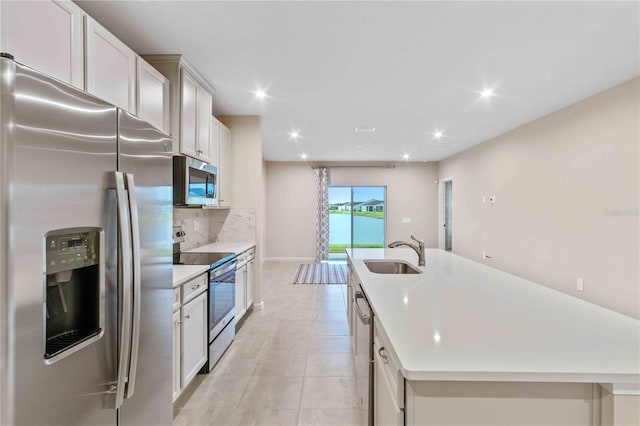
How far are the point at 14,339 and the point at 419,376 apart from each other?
1102 mm

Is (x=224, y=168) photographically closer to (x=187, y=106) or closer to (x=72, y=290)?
(x=187, y=106)

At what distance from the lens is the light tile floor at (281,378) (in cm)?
201

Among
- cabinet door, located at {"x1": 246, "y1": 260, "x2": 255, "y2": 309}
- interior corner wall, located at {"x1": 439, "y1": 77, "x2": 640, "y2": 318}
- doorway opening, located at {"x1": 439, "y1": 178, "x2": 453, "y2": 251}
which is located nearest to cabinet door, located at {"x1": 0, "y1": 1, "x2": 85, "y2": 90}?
cabinet door, located at {"x1": 246, "y1": 260, "x2": 255, "y2": 309}

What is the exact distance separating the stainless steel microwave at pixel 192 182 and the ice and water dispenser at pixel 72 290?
1566mm

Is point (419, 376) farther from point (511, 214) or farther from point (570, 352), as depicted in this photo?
point (511, 214)

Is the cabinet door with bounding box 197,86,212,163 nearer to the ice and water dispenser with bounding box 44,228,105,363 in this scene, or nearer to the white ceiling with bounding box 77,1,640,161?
the white ceiling with bounding box 77,1,640,161

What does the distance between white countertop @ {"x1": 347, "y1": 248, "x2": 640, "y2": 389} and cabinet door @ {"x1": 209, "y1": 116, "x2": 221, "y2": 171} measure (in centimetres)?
225

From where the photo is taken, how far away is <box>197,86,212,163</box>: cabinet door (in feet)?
9.45

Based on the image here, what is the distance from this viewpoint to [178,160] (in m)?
2.57

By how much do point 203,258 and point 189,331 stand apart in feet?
2.68

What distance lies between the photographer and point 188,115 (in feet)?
8.74

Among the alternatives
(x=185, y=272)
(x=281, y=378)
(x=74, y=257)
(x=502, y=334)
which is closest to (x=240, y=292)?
(x=281, y=378)

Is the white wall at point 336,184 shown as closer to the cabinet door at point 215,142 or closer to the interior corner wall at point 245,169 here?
the interior corner wall at point 245,169

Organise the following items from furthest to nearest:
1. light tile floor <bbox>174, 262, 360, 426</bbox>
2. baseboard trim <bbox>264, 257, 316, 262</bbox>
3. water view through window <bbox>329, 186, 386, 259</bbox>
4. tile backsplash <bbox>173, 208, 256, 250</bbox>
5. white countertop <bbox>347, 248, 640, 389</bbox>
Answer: water view through window <bbox>329, 186, 386, 259</bbox> → baseboard trim <bbox>264, 257, 316, 262</bbox> → tile backsplash <bbox>173, 208, 256, 250</bbox> → light tile floor <bbox>174, 262, 360, 426</bbox> → white countertop <bbox>347, 248, 640, 389</bbox>
